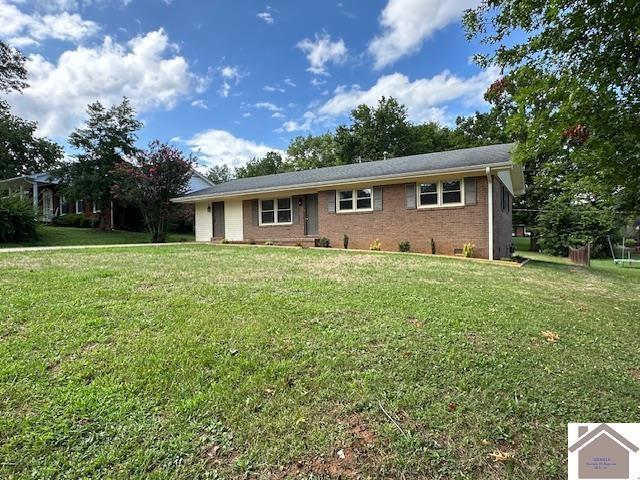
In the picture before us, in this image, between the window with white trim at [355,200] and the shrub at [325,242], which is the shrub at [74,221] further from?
the window with white trim at [355,200]

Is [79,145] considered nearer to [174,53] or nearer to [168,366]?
[174,53]

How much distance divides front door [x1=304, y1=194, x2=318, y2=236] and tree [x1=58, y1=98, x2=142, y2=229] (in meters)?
12.1

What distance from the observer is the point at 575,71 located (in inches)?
164

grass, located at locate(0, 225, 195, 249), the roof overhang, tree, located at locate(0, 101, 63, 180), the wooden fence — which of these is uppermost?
tree, located at locate(0, 101, 63, 180)

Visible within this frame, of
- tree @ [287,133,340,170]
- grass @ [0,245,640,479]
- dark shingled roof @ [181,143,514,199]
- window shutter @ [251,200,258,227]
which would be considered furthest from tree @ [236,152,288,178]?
grass @ [0,245,640,479]

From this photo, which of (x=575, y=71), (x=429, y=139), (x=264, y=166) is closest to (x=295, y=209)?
(x=575, y=71)

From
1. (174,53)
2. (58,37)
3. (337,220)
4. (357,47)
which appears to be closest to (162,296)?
Result: (337,220)

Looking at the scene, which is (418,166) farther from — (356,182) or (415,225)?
(356,182)

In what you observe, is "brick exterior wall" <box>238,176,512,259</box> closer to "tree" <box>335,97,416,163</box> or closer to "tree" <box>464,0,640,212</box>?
"tree" <box>464,0,640,212</box>

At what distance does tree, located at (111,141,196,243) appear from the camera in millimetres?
16844

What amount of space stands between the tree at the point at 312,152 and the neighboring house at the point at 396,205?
799 inches

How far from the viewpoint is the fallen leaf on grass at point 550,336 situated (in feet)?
12.9

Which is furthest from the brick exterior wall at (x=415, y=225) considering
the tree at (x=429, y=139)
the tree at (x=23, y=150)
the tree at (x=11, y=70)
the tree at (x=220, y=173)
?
the tree at (x=220, y=173)

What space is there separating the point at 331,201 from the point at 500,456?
1252 centimetres
